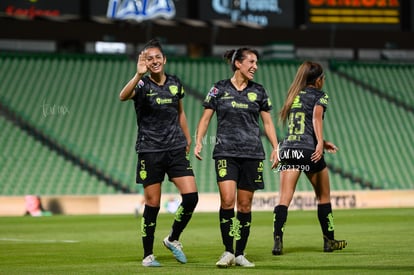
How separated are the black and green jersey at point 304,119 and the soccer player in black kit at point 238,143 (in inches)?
59.7

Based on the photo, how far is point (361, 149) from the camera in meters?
40.2

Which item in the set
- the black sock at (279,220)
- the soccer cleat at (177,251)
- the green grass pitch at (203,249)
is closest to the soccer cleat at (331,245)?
the green grass pitch at (203,249)

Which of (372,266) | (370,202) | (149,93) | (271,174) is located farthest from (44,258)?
(271,174)

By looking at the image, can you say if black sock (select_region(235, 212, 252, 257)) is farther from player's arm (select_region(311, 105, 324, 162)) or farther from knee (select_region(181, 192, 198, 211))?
player's arm (select_region(311, 105, 324, 162))

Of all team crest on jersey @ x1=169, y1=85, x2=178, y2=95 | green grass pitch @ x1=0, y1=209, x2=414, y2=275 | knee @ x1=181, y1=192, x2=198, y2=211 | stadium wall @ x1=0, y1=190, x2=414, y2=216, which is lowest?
stadium wall @ x1=0, y1=190, x2=414, y2=216

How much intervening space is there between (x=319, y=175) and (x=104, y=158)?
2403 centimetres

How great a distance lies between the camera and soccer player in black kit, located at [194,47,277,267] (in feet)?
38.7

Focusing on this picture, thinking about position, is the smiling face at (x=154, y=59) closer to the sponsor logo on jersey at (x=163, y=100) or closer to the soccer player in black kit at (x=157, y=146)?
the soccer player in black kit at (x=157, y=146)

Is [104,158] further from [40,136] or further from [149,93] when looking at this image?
[149,93]

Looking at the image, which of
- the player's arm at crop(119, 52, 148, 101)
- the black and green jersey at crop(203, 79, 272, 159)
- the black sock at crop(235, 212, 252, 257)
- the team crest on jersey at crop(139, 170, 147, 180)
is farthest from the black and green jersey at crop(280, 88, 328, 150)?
the player's arm at crop(119, 52, 148, 101)

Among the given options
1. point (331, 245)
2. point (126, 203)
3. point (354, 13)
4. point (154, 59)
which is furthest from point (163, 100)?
point (354, 13)

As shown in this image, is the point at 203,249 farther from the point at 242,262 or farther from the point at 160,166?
the point at 242,262

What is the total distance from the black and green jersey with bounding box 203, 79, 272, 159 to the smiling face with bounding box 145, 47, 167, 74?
0.70 m

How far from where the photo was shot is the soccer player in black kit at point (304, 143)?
44.2 ft
